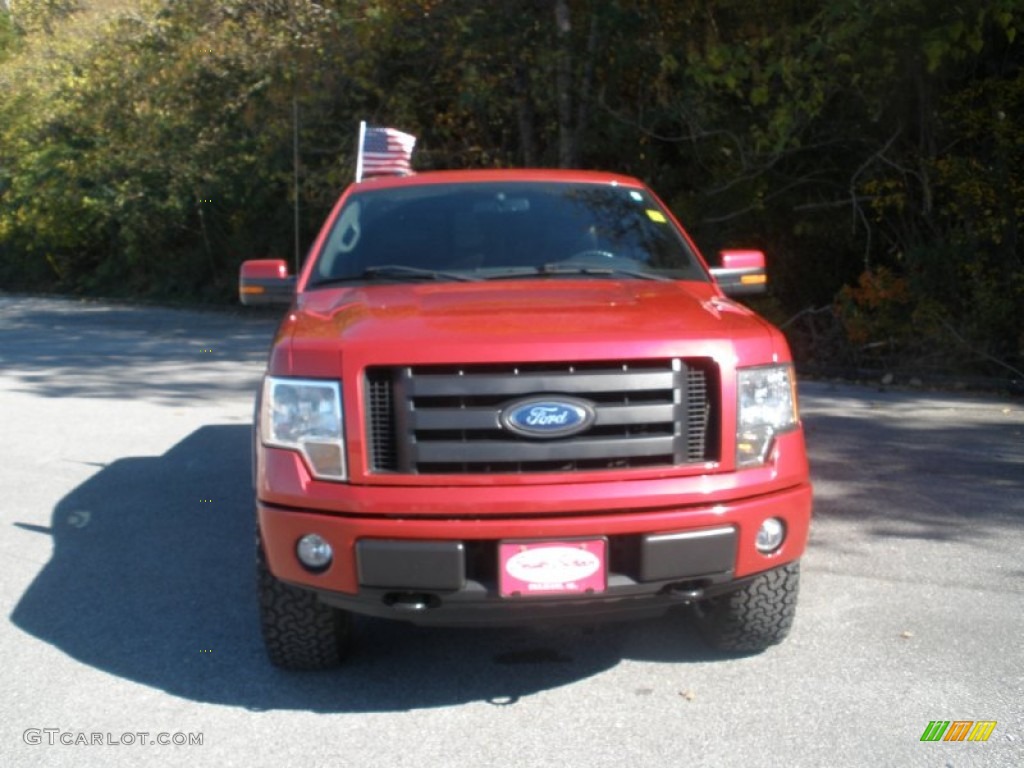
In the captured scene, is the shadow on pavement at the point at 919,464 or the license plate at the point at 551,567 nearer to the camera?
the license plate at the point at 551,567

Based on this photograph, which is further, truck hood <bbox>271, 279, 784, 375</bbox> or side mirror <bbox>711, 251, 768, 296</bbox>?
side mirror <bbox>711, 251, 768, 296</bbox>

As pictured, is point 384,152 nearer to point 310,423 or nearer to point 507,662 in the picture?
point 507,662

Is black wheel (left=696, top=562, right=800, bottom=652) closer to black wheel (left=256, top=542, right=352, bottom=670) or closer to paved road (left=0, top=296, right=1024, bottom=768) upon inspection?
paved road (left=0, top=296, right=1024, bottom=768)

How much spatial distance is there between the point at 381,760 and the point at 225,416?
23.7 feet

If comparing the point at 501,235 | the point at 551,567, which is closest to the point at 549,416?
the point at 551,567

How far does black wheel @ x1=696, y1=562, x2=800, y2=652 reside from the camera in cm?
475

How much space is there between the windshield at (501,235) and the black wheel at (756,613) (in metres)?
1.50

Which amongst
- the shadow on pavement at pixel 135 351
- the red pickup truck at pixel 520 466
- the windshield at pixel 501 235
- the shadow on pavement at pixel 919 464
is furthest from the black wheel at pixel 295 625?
the shadow on pavement at pixel 135 351

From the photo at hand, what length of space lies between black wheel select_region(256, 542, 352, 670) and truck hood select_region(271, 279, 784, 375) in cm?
83

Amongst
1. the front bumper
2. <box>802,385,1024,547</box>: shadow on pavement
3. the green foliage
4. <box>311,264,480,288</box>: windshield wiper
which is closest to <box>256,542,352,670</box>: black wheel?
the front bumper

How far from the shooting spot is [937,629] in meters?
5.19

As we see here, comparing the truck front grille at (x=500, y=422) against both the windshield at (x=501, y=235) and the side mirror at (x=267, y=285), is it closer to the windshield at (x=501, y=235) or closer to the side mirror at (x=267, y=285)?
the windshield at (x=501, y=235)

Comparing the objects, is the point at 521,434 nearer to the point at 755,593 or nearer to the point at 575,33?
the point at 755,593

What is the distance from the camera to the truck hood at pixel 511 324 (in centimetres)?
424
